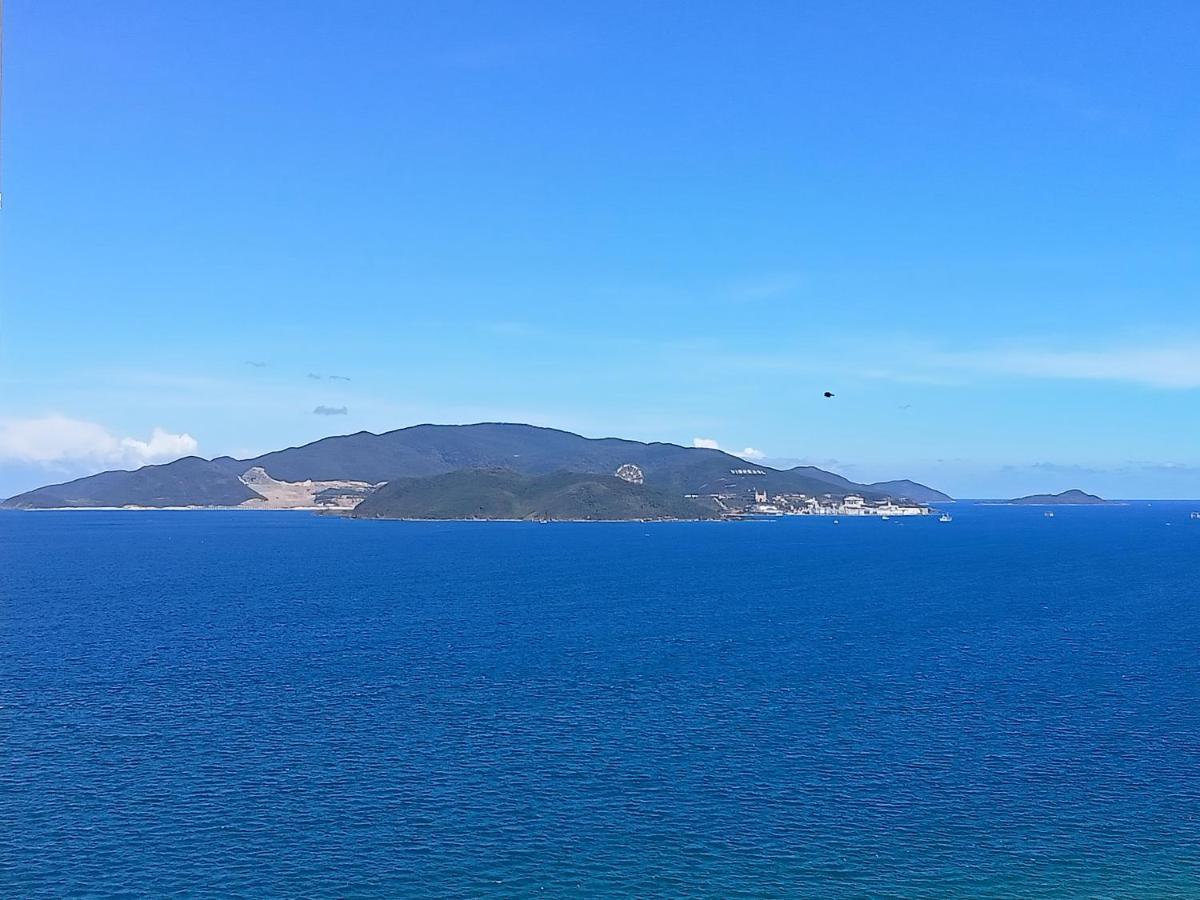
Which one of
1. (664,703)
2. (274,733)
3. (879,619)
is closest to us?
(274,733)

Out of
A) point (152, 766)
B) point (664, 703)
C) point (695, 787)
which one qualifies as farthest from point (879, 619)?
point (152, 766)

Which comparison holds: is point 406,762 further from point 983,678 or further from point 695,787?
point 983,678

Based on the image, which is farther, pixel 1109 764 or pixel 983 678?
pixel 983 678

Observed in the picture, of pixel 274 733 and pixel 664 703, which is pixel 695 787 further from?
pixel 274 733

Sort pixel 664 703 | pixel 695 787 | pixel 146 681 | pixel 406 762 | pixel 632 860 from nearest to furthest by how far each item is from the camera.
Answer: pixel 632 860
pixel 695 787
pixel 406 762
pixel 664 703
pixel 146 681

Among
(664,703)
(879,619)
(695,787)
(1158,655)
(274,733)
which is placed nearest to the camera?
(695,787)

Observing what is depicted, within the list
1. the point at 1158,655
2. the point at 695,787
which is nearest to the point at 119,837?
the point at 695,787
